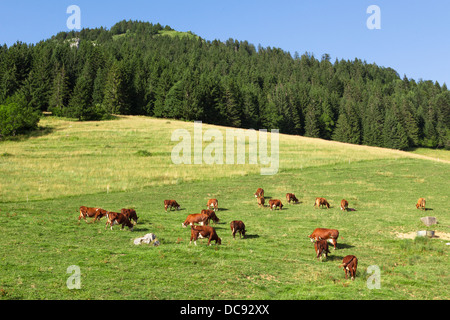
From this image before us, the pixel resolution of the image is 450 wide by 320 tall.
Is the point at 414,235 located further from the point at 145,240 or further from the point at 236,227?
the point at 145,240

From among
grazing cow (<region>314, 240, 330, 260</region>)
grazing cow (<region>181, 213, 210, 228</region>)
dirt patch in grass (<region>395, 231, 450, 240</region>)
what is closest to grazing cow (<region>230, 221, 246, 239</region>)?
grazing cow (<region>181, 213, 210, 228</region>)

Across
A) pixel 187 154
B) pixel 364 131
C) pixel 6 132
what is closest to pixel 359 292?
pixel 187 154

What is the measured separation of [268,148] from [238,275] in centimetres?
5490

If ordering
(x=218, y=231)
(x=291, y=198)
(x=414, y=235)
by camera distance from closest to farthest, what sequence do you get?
(x=218, y=231) → (x=414, y=235) → (x=291, y=198)

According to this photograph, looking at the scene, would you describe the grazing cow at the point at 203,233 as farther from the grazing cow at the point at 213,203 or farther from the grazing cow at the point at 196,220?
the grazing cow at the point at 213,203

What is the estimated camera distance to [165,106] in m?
109

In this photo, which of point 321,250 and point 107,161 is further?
point 107,161

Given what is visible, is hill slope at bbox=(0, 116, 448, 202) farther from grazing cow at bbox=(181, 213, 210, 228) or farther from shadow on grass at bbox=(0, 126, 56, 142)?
grazing cow at bbox=(181, 213, 210, 228)

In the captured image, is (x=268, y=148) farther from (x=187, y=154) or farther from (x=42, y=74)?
(x=42, y=74)

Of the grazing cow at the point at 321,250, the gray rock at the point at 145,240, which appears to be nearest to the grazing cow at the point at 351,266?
the grazing cow at the point at 321,250

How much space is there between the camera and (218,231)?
1980 cm

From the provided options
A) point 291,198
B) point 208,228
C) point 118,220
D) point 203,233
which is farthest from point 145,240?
point 291,198

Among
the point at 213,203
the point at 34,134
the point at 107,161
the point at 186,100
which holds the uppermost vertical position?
the point at 186,100

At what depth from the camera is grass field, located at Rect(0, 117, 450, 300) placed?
38.6 feet
